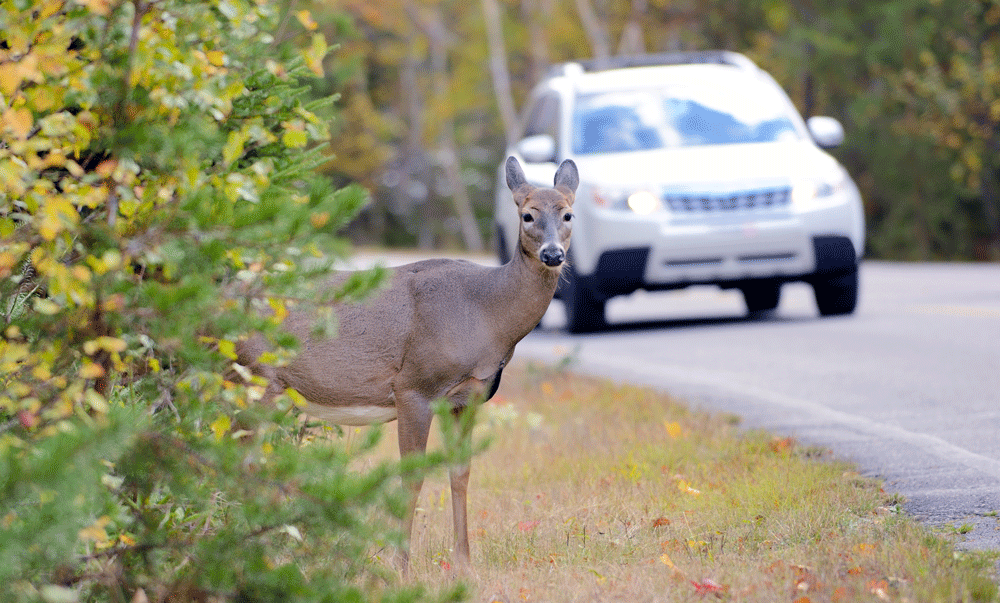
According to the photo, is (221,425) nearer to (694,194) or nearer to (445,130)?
(694,194)

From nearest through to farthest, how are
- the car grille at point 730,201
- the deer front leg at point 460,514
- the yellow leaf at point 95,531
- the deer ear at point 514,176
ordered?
the yellow leaf at point 95,531 < the deer front leg at point 460,514 < the deer ear at point 514,176 < the car grille at point 730,201

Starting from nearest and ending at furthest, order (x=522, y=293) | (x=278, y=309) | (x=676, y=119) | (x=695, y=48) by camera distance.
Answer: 1. (x=278, y=309)
2. (x=522, y=293)
3. (x=676, y=119)
4. (x=695, y=48)

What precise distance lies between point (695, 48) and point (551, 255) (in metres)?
36.4

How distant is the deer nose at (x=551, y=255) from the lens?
6.05 metres

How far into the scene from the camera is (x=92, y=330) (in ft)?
12.9

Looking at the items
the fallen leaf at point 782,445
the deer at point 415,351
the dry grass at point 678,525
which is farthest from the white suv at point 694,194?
the deer at point 415,351

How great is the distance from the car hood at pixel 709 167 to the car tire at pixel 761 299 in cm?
210

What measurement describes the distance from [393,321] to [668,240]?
7.40 m

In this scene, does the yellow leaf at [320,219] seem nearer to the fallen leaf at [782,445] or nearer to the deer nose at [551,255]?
the deer nose at [551,255]

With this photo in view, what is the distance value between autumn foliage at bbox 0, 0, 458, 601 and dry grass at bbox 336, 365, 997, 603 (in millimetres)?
1134

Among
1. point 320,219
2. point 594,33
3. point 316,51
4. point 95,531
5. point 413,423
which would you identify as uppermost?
point 316,51

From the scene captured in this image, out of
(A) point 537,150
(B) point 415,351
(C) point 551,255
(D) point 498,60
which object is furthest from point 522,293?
(D) point 498,60

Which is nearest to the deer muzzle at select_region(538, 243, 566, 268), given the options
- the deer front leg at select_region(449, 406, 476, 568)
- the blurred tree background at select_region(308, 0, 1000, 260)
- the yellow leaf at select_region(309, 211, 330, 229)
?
the deer front leg at select_region(449, 406, 476, 568)

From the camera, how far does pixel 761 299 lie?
613 inches
